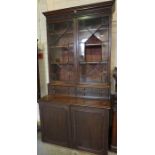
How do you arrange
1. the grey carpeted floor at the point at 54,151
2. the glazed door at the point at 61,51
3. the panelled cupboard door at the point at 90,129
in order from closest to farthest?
the panelled cupboard door at the point at 90,129 → the grey carpeted floor at the point at 54,151 → the glazed door at the point at 61,51

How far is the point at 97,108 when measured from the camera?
222 centimetres

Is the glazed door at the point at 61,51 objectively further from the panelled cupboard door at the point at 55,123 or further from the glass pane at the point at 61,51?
the panelled cupboard door at the point at 55,123

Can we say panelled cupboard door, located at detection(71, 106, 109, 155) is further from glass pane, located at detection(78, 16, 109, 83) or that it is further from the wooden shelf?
glass pane, located at detection(78, 16, 109, 83)

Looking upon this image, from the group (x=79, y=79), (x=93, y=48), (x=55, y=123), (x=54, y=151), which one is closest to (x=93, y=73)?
(x=79, y=79)

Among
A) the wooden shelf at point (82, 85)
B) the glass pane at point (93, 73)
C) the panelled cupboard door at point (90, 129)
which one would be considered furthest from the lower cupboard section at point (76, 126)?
the glass pane at point (93, 73)

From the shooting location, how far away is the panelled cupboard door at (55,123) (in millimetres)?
2475

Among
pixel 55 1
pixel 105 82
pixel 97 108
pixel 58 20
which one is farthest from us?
pixel 55 1

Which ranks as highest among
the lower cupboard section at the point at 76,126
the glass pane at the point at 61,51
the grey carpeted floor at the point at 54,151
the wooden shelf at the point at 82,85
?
the glass pane at the point at 61,51

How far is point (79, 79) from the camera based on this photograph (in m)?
2.65

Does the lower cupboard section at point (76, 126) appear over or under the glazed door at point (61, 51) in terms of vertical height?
under

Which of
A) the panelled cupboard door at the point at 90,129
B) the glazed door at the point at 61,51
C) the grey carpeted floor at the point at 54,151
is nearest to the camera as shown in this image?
the panelled cupboard door at the point at 90,129
